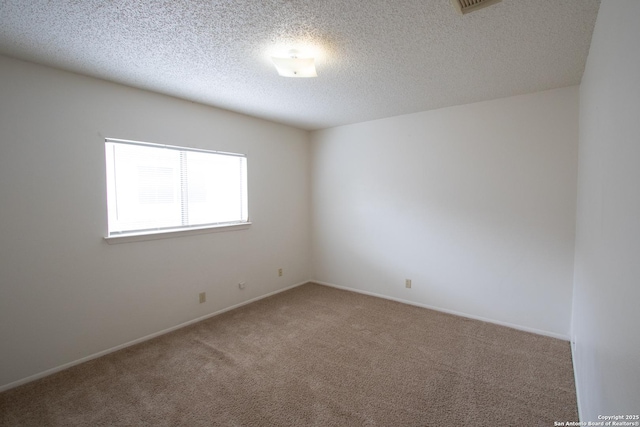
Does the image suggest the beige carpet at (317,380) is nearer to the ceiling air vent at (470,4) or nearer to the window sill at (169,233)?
the window sill at (169,233)

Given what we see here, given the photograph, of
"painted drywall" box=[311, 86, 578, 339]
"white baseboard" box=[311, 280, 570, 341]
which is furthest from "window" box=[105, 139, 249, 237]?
"white baseboard" box=[311, 280, 570, 341]

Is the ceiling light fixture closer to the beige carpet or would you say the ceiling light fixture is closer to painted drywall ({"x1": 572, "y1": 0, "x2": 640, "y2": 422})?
painted drywall ({"x1": 572, "y1": 0, "x2": 640, "y2": 422})

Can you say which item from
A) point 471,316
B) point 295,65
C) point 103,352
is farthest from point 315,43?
point 471,316

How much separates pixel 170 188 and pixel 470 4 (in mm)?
3007

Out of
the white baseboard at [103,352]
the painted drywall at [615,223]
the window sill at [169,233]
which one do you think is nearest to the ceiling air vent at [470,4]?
the painted drywall at [615,223]

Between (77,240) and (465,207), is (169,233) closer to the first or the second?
(77,240)

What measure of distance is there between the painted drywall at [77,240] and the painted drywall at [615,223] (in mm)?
3348

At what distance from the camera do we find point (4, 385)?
6.86ft

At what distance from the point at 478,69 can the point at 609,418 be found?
2.36m

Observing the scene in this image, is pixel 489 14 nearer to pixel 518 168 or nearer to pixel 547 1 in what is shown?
pixel 547 1

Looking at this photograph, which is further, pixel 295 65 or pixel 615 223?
pixel 295 65

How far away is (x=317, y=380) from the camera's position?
221 cm

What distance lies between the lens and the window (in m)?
2.68

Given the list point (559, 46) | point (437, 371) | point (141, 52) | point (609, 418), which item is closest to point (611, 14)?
point (559, 46)
